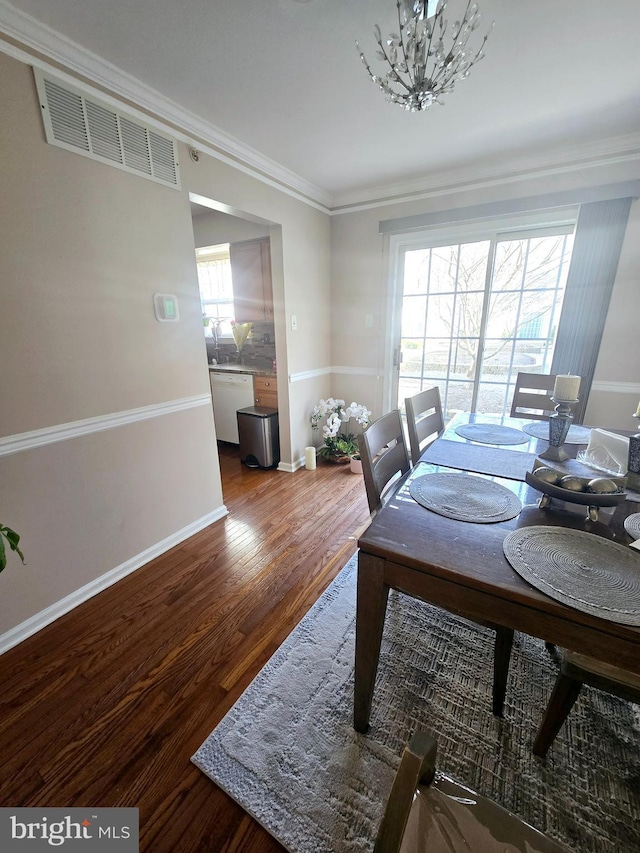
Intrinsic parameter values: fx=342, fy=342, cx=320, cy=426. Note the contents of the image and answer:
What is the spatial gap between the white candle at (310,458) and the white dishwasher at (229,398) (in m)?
0.78

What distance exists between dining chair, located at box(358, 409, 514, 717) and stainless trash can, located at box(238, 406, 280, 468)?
177 cm

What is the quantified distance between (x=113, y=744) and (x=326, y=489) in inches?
76.0

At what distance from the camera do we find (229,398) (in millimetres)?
3559

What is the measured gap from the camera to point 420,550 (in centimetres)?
84

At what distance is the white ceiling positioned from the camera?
4.15ft

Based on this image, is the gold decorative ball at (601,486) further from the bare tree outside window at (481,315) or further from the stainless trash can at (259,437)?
the stainless trash can at (259,437)

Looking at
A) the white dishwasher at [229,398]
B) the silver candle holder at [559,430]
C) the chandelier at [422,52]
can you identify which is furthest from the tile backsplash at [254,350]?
the silver candle holder at [559,430]

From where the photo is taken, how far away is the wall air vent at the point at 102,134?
139cm

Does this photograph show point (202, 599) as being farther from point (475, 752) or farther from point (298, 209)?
point (298, 209)

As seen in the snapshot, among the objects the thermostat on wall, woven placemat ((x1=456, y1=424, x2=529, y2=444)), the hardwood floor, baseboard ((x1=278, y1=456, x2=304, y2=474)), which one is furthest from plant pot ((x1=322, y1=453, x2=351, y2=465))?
the thermostat on wall

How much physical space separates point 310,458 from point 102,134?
2499 millimetres

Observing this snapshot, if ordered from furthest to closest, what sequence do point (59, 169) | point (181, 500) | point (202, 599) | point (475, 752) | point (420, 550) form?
point (181, 500) → point (202, 599) → point (59, 169) → point (475, 752) → point (420, 550)

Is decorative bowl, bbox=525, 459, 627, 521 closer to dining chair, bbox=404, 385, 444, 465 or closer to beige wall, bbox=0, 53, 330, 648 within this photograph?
dining chair, bbox=404, 385, 444, 465

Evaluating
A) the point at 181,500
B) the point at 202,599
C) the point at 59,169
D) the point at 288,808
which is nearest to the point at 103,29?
the point at 59,169
